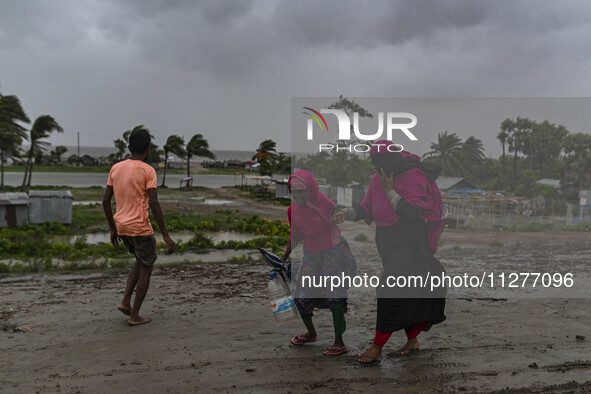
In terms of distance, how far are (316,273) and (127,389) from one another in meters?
1.60

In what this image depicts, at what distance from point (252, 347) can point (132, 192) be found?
1.81 meters

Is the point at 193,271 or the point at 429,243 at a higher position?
the point at 429,243

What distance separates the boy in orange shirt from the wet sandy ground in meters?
0.73

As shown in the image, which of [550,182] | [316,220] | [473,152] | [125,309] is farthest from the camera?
[550,182]

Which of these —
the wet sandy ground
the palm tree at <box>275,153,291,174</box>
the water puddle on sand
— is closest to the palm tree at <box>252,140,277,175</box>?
the palm tree at <box>275,153,291,174</box>

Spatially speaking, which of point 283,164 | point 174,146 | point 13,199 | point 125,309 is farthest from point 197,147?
point 125,309

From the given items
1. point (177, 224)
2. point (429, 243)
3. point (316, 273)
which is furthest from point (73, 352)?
point (177, 224)

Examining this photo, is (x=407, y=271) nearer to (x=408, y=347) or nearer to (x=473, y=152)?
(x=408, y=347)

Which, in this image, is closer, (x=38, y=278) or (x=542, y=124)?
(x=542, y=124)

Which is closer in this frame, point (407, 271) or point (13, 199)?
point (407, 271)

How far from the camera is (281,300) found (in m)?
4.39

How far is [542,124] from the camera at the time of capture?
5.30m

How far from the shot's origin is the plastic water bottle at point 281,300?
14.4 feet

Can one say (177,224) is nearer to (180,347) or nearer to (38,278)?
(38,278)
